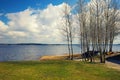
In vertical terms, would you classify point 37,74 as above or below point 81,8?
below

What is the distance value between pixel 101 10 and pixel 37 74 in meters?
22.7

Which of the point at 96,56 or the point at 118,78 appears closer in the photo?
the point at 118,78

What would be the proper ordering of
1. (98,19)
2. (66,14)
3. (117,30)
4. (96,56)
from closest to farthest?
(98,19), (66,14), (96,56), (117,30)

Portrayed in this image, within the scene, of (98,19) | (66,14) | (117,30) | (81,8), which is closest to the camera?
(98,19)

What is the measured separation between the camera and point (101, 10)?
3878cm

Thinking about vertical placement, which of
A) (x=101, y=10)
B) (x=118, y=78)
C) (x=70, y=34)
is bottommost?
(x=118, y=78)

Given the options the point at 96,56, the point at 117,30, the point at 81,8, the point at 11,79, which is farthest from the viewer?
the point at 117,30

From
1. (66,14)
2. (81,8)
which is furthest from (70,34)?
(81,8)

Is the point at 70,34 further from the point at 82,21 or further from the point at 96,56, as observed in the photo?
the point at 96,56

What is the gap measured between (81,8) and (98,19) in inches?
240

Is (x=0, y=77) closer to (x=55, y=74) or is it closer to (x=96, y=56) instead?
(x=55, y=74)

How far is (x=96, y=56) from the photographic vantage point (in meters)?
58.2

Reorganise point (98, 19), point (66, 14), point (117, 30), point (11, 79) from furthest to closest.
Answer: point (117, 30)
point (66, 14)
point (98, 19)
point (11, 79)

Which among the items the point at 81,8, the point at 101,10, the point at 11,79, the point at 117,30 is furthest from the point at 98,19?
the point at 117,30
